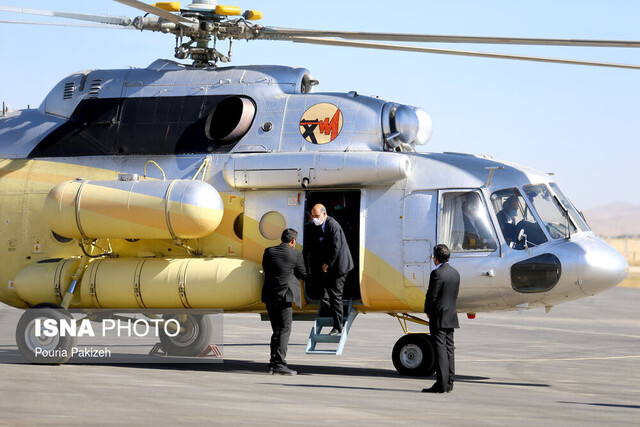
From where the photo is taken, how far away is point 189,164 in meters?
14.7

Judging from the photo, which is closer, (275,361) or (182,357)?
(275,361)

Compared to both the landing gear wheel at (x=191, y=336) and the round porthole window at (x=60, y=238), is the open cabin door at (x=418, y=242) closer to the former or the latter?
the landing gear wheel at (x=191, y=336)

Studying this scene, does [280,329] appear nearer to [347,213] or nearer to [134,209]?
[347,213]

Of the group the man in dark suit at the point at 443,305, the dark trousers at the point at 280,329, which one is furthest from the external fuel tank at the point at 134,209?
the man in dark suit at the point at 443,305

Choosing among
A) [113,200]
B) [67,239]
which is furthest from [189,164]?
[67,239]

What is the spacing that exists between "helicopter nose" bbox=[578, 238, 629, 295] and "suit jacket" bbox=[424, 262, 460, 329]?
2.06 meters

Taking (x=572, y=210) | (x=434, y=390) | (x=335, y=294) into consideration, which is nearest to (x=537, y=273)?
(x=572, y=210)

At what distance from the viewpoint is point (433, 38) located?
1284 centimetres

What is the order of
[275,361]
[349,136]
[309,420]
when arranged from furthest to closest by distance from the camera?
[349,136] → [275,361] → [309,420]

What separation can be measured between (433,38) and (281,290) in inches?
155

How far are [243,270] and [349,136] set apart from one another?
2480mm

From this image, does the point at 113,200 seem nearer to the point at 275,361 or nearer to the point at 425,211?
the point at 275,361

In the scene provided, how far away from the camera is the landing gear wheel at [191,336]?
15859 mm

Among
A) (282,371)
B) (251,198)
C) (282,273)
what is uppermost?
(251,198)
